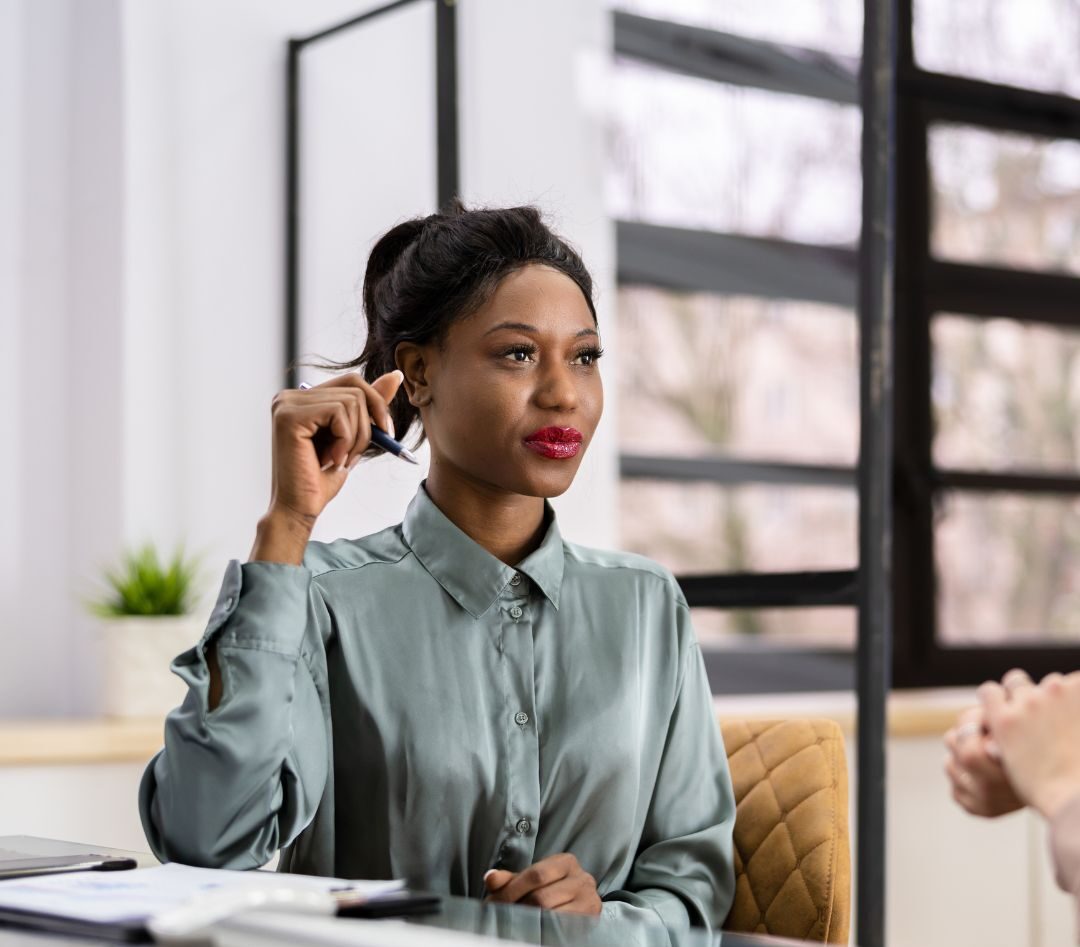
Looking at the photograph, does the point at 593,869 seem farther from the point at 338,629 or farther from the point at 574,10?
the point at 574,10

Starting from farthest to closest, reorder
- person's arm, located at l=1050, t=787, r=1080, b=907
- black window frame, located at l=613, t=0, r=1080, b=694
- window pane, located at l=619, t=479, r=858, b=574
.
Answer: black window frame, located at l=613, t=0, r=1080, b=694, window pane, located at l=619, t=479, r=858, b=574, person's arm, located at l=1050, t=787, r=1080, b=907

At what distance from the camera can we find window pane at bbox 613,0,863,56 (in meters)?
2.87

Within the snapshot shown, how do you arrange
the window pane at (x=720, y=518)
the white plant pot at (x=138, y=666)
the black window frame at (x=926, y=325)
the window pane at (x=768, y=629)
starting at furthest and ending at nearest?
the black window frame at (x=926, y=325) < the window pane at (x=720, y=518) < the window pane at (x=768, y=629) < the white plant pot at (x=138, y=666)

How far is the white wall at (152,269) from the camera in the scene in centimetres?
281

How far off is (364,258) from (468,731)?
1.42m

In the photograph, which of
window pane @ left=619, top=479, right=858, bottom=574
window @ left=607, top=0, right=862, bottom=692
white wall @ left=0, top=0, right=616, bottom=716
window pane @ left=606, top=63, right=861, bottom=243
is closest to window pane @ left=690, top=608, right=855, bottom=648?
window @ left=607, top=0, right=862, bottom=692

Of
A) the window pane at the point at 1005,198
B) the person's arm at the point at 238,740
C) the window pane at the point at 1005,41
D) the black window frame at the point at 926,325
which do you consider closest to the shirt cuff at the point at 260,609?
A: the person's arm at the point at 238,740

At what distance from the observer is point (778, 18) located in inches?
114

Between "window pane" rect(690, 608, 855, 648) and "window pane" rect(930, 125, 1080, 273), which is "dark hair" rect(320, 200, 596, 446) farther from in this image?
"window pane" rect(930, 125, 1080, 273)

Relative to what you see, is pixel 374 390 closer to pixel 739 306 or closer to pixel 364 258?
pixel 364 258

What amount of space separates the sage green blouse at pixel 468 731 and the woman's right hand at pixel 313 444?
0.17 ft

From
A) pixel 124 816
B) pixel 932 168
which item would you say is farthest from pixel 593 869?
pixel 932 168

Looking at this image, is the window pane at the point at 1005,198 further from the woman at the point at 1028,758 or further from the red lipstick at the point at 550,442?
the woman at the point at 1028,758

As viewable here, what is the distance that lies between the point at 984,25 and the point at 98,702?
2.63 meters
